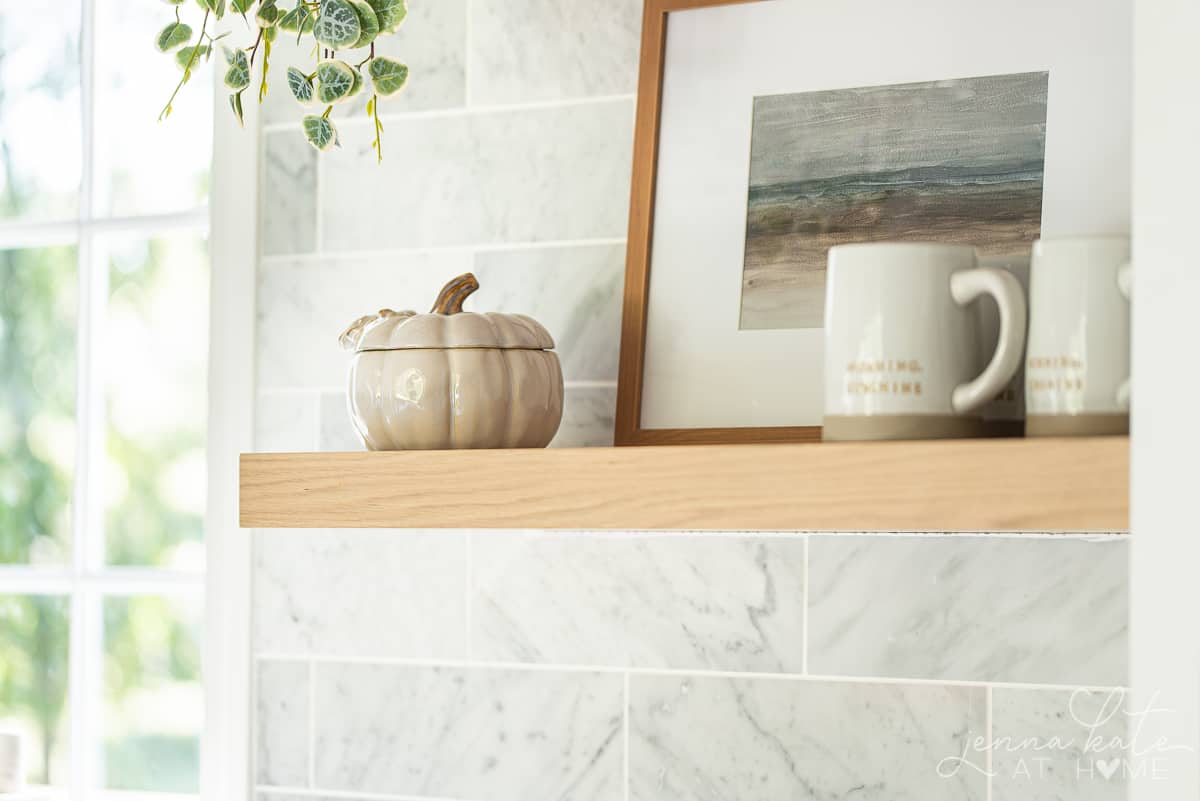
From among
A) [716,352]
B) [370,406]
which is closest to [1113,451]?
[716,352]

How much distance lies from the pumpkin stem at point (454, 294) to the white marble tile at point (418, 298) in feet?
0.38

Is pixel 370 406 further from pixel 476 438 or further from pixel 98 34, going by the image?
pixel 98 34

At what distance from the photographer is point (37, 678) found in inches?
54.0

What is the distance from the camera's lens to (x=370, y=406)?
2.99 ft

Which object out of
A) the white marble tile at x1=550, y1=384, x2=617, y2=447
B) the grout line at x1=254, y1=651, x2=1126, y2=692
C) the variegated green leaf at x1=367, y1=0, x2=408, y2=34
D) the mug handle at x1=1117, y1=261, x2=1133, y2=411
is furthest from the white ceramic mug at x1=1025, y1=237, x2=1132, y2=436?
the variegated green leaf at x1=367, y1=0, x2=408, y2=34

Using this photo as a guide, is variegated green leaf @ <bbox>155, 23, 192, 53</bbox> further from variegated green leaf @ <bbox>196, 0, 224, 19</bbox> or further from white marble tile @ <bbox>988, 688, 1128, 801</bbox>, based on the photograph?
white marble tile @ <bbox>988, 688, 1128, 801</bbox>

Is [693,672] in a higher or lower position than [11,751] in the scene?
higher

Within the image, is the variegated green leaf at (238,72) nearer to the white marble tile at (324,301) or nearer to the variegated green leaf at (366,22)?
the variegated green leaf at (366,22)

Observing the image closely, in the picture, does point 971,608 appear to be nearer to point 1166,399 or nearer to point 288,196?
point 1166,399

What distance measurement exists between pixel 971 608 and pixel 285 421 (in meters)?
0.66

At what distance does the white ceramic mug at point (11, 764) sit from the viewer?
132cm

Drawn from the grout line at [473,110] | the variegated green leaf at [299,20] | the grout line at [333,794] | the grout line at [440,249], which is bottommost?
the grout line at [333,794]

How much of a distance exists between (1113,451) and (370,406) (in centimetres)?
52

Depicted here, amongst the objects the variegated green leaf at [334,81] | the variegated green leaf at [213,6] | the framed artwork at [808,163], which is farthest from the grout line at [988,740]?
the variegated green leaf at [213,6]
